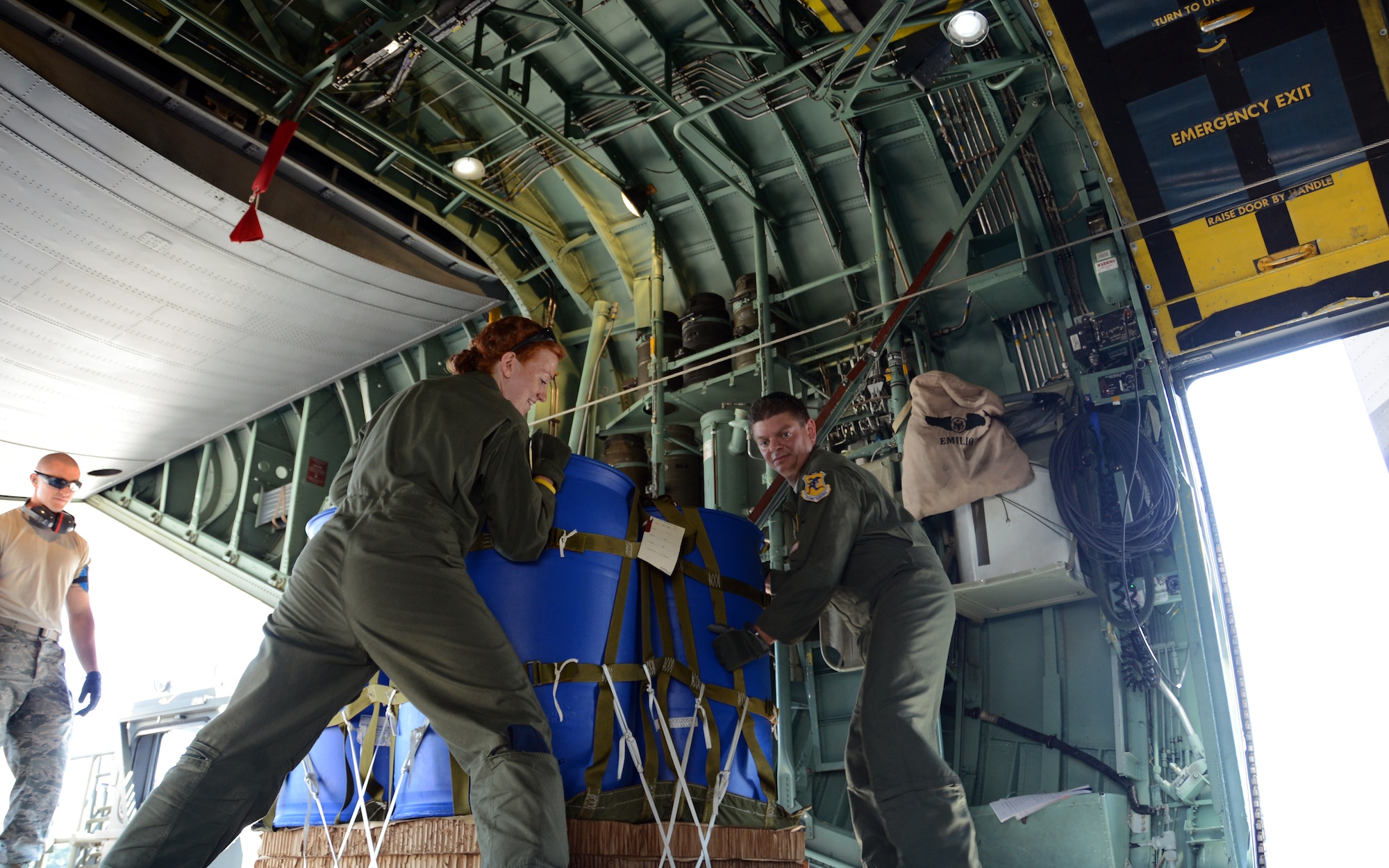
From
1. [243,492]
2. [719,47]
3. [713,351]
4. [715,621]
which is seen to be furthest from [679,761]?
[243,492]

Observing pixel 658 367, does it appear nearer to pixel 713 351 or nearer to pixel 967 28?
pixel 713 351

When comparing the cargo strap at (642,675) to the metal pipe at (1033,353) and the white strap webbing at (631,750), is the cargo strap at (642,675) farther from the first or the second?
the metal pipe at (1033,353)

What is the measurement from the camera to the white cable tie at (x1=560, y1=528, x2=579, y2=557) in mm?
2898

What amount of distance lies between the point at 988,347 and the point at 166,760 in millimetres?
8450

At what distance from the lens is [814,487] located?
137 inches

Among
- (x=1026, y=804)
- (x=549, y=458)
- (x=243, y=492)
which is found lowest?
(x=1026, y=804)

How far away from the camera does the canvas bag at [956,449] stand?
5297 mm

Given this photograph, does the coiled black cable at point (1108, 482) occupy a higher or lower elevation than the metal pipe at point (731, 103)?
lower

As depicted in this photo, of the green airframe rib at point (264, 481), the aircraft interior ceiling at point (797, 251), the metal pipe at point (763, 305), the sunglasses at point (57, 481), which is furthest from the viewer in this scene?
the green airframe rib at point (264, 481)

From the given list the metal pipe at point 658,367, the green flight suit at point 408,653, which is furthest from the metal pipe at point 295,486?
the green flight suit at point 408,653

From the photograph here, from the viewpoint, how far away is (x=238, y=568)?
10.2 meters

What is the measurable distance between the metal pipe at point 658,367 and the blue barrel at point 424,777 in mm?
3907

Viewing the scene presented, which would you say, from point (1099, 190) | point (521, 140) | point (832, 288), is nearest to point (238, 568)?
point (521, 140)

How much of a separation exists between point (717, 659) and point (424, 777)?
3.34 feet
